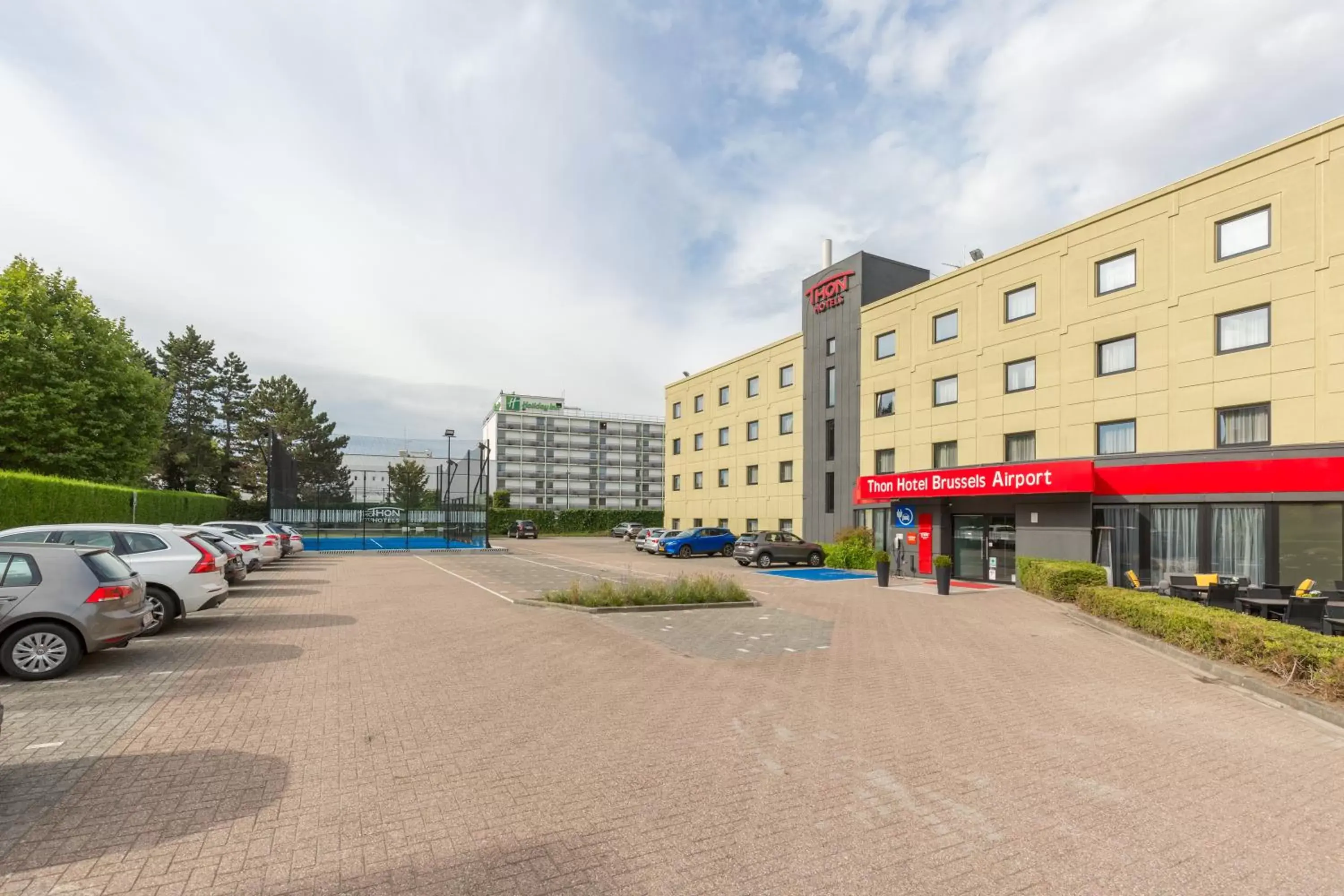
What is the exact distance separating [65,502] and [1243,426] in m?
30.0

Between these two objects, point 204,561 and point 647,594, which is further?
point 647,594

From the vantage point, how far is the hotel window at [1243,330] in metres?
17.2

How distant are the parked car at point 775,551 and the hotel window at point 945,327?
978 cm

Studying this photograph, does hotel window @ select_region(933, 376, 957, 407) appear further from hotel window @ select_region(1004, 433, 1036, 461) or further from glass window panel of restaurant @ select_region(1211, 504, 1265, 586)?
glass window panel of restaurant @ select_region(1211, 504, 1265, 586)

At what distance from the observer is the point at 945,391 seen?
2648 cm

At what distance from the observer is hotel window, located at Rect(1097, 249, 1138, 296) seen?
66.5ft

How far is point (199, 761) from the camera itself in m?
5.31

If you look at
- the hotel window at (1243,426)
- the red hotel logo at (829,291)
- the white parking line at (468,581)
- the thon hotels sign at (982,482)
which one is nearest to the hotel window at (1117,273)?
the hotel window at (1243,426)

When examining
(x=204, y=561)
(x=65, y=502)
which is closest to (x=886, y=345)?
(x=204, y=561)

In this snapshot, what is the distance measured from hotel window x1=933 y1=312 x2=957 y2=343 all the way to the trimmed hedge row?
13.1 m

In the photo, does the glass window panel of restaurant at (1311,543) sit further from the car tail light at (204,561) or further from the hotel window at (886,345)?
the car tail light at (204,561)

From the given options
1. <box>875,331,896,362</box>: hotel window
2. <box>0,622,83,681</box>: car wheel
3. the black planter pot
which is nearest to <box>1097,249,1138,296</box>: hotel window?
<box>875,331,896,362</box>: hotel window

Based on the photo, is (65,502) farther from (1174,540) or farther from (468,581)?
(1174,540)

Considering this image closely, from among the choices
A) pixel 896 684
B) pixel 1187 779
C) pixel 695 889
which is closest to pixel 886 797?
pixel 695 889
